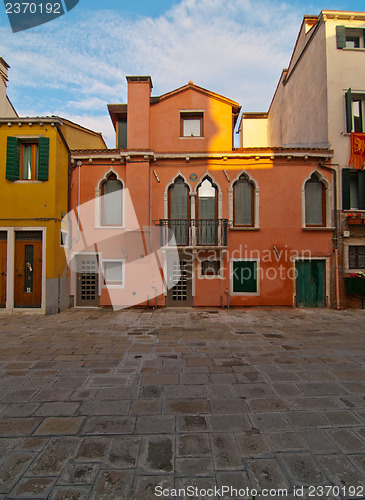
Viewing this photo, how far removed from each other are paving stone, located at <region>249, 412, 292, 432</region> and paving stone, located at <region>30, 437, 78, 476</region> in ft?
6.97

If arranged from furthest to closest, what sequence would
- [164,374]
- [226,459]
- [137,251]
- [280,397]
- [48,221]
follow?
[137,251] < [48,221] < [164,374] < [280,397] < [226,459]

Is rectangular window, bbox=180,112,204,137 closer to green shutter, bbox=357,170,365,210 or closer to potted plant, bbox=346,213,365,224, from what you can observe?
green shutter, bbox=357,170,365,210

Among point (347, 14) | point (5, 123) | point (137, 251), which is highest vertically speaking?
point (347, 14)

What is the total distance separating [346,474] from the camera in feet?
8.17

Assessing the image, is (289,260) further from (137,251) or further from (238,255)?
(137,251)

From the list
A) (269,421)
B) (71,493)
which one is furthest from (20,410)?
(269,421)

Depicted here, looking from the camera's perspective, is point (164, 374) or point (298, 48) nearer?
point (164, 374)

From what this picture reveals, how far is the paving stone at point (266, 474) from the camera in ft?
7.83

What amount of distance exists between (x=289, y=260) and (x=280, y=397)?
840 centimetres

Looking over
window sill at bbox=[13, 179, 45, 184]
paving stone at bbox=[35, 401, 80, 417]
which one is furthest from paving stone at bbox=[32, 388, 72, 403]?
window sill at bbox=[13, 179, 45, 184]

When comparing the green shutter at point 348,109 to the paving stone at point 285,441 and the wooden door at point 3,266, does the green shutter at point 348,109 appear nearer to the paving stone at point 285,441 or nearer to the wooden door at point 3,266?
the paving stone at point 285,441

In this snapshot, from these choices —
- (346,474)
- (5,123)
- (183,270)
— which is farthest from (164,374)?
(5,123)

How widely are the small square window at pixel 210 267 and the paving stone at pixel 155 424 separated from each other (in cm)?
830

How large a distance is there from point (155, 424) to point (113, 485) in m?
0.94
